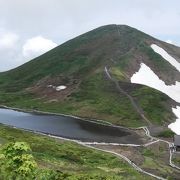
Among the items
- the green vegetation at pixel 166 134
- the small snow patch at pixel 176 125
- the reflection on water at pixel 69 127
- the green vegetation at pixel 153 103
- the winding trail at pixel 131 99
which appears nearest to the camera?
the reflection on water at pixel 69 127

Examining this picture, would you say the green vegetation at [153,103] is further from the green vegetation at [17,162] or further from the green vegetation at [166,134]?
the green vegetation at [17,162]

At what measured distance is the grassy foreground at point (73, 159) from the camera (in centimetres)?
7714

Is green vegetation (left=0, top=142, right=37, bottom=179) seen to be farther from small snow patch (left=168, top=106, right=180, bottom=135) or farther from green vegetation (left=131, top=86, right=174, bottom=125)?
green vegetation (left=131, top=86, right=174, bottom=125)

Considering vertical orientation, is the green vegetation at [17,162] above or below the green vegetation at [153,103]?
below

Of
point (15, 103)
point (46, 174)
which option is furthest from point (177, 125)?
point (46, 174)

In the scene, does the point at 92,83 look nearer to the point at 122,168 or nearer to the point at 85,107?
the point at 85,107

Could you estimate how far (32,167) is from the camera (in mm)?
30719

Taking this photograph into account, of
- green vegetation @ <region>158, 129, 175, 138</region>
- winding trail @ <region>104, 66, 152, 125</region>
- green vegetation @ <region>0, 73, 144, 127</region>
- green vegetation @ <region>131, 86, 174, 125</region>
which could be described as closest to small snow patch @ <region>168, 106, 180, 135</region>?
green vegetation @ <region>131, 86, 174, 125</region>

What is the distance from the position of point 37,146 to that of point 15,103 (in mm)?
88021

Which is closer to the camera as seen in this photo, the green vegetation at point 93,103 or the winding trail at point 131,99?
the winding trail at point 131,99

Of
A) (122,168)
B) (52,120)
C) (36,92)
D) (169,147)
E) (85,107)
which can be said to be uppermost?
(36,92)

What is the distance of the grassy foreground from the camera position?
3037 inches

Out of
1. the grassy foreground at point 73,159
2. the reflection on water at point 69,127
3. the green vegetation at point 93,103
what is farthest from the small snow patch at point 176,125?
the grassy foreground at point 73,159

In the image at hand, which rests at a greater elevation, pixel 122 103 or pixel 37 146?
pixel 122 103
